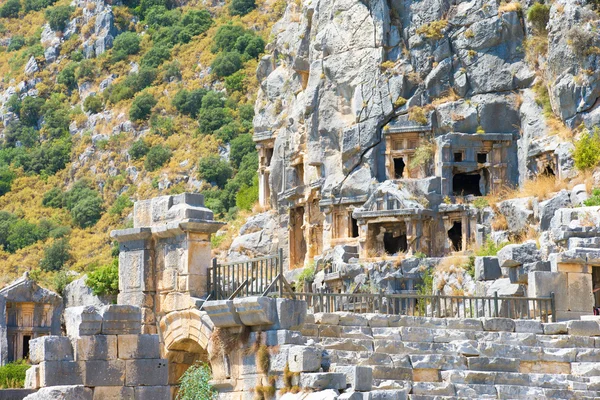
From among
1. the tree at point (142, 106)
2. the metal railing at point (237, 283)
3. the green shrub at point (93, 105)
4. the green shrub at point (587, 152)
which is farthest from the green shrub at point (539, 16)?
the green shrub at point (93, 105)

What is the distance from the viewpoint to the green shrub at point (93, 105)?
90.5 metres

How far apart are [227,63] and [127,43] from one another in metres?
A: 11.3

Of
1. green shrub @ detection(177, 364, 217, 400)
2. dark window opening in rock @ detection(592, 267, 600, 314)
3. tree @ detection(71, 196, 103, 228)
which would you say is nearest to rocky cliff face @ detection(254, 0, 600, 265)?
dark window opening in rock @ detection(592, 267, 600, 314)

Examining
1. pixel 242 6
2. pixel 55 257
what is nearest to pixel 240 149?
pixel 55 257

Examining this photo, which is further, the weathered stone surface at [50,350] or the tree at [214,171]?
the tree at [214,171]

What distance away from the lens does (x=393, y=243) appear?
167 ft

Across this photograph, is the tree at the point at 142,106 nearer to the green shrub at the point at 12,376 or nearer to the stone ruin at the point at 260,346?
the green shrub at the point at 12,376

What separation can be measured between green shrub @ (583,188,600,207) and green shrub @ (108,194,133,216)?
142 feet

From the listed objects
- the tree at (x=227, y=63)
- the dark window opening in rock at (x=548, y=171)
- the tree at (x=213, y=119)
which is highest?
the tree at (x=227, y=63)

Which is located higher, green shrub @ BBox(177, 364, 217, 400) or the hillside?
the hillside

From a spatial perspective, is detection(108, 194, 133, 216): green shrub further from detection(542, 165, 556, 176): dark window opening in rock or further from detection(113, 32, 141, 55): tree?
detection(542, 165, 556, 176): dark window opening in rock

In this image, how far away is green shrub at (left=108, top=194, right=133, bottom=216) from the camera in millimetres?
79375

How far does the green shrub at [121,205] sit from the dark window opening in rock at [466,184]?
104 ft

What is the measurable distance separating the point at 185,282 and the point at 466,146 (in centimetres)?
2839
